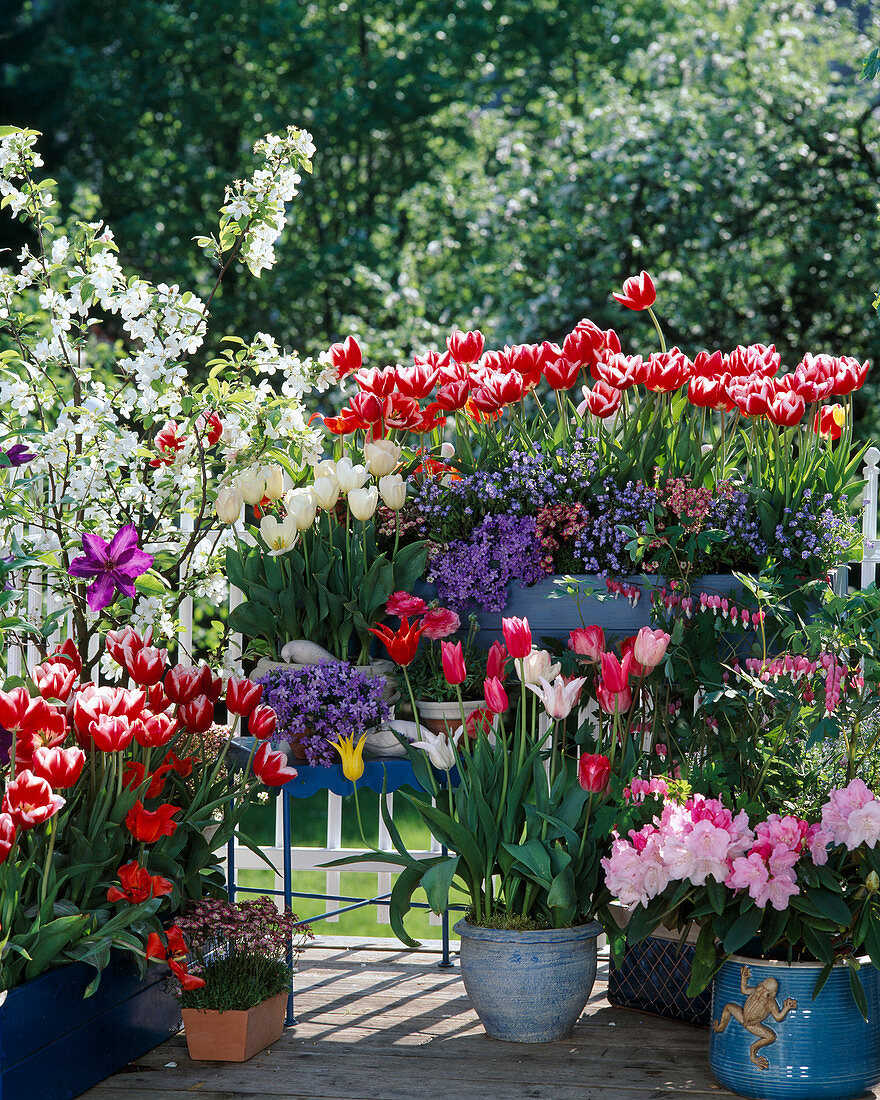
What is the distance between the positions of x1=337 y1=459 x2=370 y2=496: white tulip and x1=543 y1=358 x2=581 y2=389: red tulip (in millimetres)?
509

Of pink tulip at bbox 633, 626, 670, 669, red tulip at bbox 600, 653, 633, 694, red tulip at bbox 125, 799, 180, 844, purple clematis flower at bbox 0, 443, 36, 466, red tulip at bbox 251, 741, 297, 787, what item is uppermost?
purple clematis flower at bbox 0, 443, 36, 466

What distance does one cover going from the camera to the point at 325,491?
2.80 meters

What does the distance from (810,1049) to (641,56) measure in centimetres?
828

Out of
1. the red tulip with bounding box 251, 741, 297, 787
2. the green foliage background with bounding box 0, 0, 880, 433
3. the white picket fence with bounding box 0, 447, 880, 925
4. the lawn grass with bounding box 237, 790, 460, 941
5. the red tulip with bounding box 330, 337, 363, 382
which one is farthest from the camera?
the green foliage background with bounding box 0, 0, 880, 433

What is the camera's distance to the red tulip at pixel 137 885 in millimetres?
2316

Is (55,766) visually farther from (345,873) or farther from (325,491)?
(345,873)

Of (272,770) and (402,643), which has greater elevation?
(402,643)

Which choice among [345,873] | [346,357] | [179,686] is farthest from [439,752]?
[345,873]

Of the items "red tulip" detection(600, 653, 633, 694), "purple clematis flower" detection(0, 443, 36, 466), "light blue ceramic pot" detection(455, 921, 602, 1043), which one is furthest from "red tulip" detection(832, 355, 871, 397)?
"purple clematis flower" detection(0, 443, 36, 466)

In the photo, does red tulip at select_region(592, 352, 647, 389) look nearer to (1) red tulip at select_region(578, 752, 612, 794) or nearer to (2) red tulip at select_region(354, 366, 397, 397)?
(2) red tulip at select_region(354, 366, 397, 397)

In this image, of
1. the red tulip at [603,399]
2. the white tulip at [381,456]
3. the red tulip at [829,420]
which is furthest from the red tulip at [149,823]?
the red tulip at [829,420]

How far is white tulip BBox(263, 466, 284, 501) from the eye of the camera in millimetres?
2873

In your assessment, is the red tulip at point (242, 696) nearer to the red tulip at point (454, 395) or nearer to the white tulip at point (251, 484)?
the white tulip at point (251, 484)

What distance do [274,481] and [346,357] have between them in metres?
0.37
